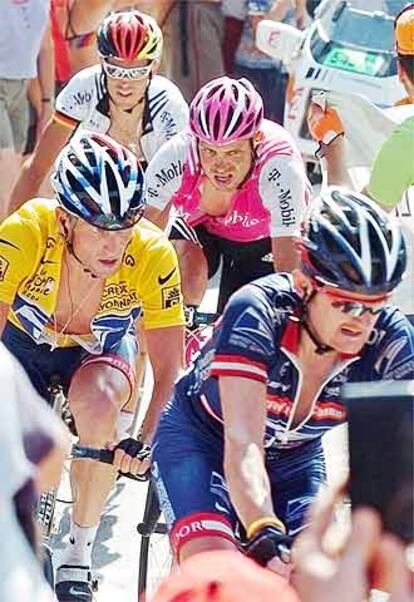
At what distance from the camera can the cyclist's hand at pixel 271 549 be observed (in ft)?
13.5

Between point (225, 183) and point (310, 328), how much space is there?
1945 mm

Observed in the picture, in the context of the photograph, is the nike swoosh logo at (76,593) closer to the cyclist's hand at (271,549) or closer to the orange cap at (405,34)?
the cyclist's hand at (271,549)

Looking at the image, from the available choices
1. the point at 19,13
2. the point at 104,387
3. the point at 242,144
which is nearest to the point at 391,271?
the point at 104,387

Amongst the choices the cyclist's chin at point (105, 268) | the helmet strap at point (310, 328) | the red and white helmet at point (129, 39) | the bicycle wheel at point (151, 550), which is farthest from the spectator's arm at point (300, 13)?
the helmet strap at point (310, 328)

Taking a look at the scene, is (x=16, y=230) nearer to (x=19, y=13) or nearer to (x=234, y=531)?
(x=234, y=531)

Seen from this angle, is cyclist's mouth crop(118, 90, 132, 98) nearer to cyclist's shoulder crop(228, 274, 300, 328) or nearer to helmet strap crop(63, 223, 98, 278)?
helmet strap crop(63, 223, 98, 278)

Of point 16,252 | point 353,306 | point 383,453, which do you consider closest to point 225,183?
point 16,252

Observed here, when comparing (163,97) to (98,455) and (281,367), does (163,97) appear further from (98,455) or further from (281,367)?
(281,367)

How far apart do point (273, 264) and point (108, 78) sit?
1266 mm

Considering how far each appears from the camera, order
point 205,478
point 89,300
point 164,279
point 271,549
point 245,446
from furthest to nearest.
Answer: point 89,300 → point 164,279 → point 205,478 → point 245,446 → point 271,549

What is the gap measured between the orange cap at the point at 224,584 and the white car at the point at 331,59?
7974mm

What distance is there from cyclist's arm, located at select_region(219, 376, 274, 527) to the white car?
6.41m

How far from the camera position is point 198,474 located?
4.85 metres

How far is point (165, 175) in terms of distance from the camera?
6.68 meters
